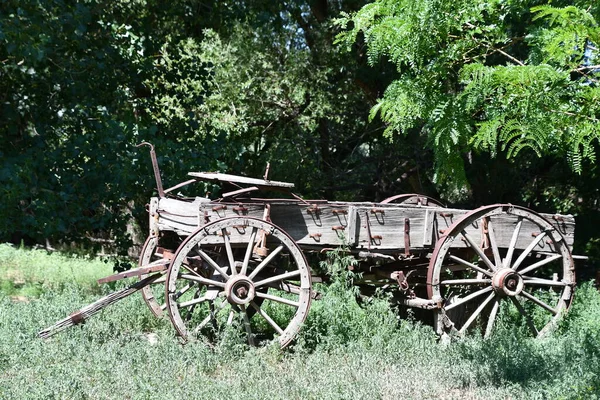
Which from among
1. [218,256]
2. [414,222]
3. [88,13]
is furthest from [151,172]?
[414,222]

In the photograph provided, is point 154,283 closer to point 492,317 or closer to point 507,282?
point 492,317

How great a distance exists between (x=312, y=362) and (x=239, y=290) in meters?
0.85

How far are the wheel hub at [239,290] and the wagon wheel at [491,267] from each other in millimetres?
1575

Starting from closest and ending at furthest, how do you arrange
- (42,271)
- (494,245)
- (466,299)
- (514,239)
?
(466,299) < (494,245) < (514,239) < (42,271)

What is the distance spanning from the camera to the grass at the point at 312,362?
507cm

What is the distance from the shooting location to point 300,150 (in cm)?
1368

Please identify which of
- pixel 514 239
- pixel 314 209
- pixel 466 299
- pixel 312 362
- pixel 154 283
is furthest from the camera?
pixel 154 283

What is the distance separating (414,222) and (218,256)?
5.93 feet

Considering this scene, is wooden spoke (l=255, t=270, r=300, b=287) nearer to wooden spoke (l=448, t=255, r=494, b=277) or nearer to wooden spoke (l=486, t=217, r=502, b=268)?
wooden spoke (l=448, t=255, r=494, b=277)

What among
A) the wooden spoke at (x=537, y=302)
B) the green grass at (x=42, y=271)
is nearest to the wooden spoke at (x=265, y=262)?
the wooden spoke at (x=537, y=302)

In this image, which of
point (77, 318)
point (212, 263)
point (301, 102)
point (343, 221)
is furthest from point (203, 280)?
point (301, 102)

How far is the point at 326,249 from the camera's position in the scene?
21.9ft

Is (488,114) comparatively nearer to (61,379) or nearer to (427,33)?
(427,33)

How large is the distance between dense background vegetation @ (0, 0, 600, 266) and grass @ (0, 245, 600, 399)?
4.82ft
